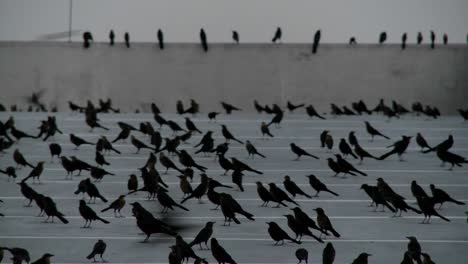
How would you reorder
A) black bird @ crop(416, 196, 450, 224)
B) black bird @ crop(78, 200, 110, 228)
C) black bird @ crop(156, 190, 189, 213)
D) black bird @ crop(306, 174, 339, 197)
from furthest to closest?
black bird @ crop(306, 174, 339, 197) → black bird @ crop(156, 190, 189, 213) → black bird @ crop(416, 196, 450, 224) → black bird @ crop(78, 200, 110, 228)

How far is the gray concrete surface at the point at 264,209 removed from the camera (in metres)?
13.2

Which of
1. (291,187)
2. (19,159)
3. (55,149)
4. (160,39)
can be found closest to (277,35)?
(160,39)

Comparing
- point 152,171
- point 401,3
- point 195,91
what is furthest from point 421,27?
point 152,171

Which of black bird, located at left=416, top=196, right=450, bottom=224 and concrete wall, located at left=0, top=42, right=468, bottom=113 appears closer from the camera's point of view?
black bird, located at left=416, top=196, right=450, bottom=224

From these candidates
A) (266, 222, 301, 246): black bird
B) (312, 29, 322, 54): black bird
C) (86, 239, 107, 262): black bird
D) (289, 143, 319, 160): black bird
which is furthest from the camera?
(312, 29, 322, 54): black bird

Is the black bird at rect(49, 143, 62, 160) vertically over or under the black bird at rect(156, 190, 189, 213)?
over

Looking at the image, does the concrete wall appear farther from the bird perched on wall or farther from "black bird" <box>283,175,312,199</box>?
"black bird" <box>283,175,312,199</box>

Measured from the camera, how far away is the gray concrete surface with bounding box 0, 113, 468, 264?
13.2 metres

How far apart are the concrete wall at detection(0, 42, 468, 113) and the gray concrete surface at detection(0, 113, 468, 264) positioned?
21.2 feet

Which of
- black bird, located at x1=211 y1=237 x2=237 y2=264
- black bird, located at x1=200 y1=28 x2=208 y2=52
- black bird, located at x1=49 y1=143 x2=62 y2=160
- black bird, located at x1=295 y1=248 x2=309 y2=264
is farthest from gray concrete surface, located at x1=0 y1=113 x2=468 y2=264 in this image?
black bird, located at x1=200 y1=28 x2=208 y2=52

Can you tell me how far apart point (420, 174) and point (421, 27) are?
48.3ft

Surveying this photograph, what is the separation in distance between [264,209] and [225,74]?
1698 cm

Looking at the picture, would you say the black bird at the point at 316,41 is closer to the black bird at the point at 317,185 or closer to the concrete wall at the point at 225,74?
the concrete wall at the point at 225,74

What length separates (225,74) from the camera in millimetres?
32844
